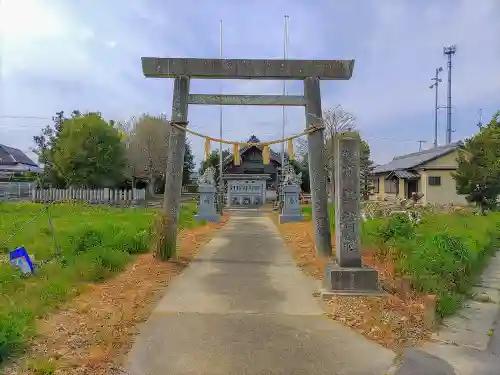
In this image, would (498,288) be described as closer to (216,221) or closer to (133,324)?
(133,324)

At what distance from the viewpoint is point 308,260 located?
10422 millimetres

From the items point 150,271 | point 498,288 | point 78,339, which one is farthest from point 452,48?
point 78,339

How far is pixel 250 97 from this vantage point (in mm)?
10602

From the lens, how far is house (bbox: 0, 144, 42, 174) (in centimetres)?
3441

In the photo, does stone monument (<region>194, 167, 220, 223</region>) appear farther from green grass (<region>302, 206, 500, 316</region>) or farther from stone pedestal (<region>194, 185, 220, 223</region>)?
green grass (<region>302, 206, 500, 316</region>)

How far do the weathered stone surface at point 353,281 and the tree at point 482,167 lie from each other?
56.6ft

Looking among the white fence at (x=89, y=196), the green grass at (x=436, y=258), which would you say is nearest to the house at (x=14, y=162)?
the white fence at (x=89, y=196)

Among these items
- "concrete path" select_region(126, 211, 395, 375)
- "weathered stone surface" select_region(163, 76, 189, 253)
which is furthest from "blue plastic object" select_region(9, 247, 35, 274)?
"weathered stone surface" select_region(163, 76, 189, 253)

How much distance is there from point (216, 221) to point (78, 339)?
1592cm

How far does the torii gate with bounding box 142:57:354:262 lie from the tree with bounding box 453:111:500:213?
14.9 meters

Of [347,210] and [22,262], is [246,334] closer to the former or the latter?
[347,210]

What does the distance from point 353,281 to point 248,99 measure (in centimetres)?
510

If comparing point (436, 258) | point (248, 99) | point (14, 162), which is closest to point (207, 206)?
point (248, 99)

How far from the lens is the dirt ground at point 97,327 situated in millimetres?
4426
